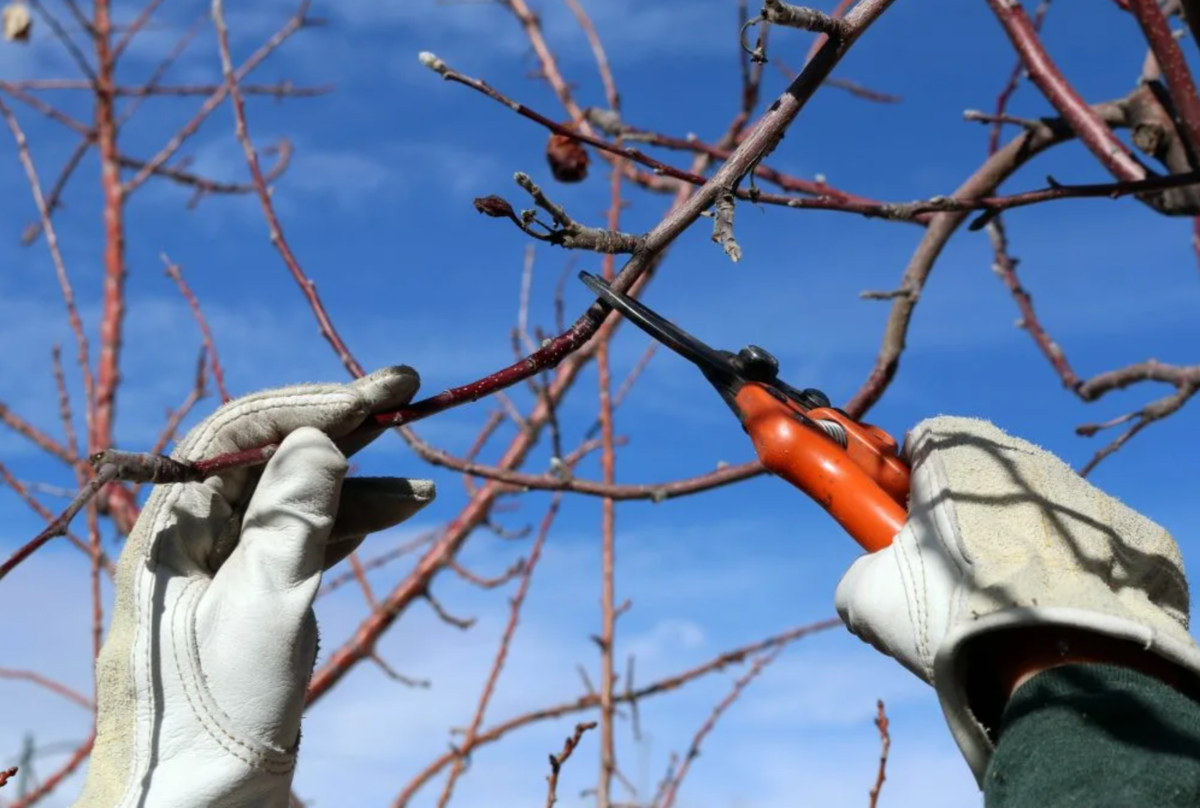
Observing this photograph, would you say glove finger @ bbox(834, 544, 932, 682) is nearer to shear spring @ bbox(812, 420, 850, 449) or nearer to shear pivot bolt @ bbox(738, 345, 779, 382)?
shear spring @ bbox(812, 420, 850, 449)

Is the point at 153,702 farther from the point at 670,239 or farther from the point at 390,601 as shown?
the point at 390,601

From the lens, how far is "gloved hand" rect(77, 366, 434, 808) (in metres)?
1.73

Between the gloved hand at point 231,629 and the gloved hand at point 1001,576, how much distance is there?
746mm

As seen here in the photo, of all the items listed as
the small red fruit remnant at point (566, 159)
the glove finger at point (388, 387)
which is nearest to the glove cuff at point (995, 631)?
the glove finger at point (388, 387)

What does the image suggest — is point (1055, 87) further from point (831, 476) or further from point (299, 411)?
point (299, 411)

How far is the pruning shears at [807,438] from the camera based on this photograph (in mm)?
1613

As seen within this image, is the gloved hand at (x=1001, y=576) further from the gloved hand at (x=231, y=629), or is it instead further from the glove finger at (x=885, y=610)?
the gloved hand at (x=231, y=629)

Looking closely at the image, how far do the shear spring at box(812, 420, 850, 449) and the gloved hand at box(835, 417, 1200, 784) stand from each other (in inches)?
5.0

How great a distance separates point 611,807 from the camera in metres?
3.35

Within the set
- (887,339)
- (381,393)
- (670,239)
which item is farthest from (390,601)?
(670,239)

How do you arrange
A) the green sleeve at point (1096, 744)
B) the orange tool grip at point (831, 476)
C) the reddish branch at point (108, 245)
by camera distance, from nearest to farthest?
the green sleeve at point (1096, 744) → the orange tool grip at point (831, 476) → the reddish branch at point (108, 245)

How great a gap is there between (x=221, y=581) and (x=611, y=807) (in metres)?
1.87

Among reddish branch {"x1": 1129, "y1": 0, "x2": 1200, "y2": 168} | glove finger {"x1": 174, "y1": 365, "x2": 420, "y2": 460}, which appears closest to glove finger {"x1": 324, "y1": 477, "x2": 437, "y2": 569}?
glove finger {"x1": 174, "y1": 365, "x2": 420, "y2": 460}

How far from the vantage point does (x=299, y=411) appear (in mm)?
1804
